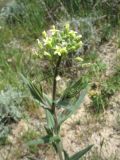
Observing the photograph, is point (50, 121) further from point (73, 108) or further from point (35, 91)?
point (35, 91)

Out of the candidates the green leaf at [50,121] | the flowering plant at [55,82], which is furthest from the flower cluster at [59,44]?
the green leaf at [50,121]

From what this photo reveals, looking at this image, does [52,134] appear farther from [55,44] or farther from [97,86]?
[97,86]

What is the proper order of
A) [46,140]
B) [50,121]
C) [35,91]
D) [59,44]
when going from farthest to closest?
[50,121] → [46,140] → [35,91] → [59,44]

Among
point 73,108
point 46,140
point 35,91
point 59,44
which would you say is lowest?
point 46,140

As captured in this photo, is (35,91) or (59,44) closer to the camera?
(59,44)

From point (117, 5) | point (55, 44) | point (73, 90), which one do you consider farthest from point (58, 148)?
point (117, 5)

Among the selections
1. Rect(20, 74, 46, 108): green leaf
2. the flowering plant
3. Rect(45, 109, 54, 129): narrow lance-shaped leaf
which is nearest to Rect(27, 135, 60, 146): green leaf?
the flowering plant

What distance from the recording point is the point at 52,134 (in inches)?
107

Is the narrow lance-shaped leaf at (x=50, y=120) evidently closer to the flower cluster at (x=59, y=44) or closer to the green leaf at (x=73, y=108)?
the green leaf at (x=73, y=108)

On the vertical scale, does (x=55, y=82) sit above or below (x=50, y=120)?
above

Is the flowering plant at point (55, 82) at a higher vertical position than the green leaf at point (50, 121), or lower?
higher

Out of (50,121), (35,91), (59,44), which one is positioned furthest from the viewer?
(50,121)

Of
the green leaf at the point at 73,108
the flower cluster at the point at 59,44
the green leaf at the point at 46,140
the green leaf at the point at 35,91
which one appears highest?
the flower cluster at the point at 59,44

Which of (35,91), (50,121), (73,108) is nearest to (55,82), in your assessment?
(35,91)
